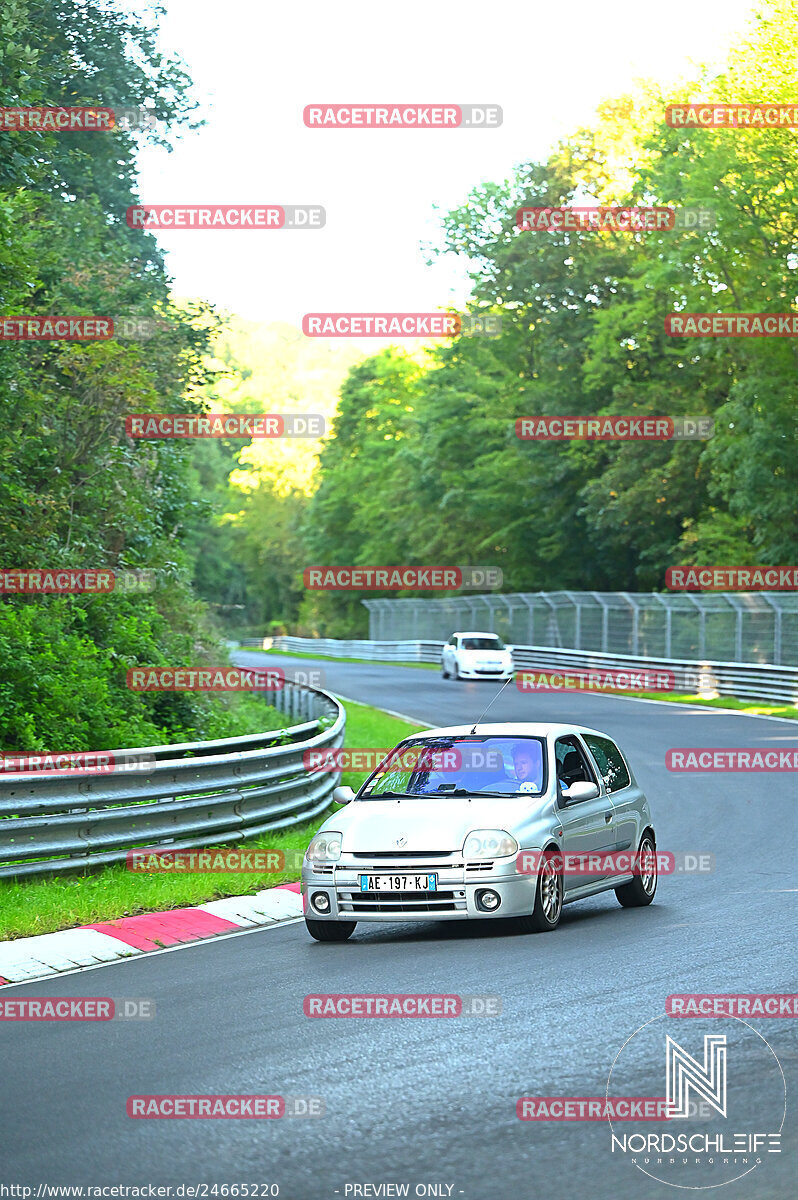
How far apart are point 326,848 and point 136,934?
1.41m

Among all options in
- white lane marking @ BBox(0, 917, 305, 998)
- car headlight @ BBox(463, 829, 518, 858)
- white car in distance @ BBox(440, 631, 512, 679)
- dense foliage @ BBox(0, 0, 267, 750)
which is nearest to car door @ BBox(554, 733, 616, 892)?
car headlight @ BBox(463, 829, 518, 858)

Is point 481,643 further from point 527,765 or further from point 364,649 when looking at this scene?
point 527,765

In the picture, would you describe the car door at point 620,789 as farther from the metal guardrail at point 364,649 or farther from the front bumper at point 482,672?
the metal guardrail at point 364,649

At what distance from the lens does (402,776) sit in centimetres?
1152

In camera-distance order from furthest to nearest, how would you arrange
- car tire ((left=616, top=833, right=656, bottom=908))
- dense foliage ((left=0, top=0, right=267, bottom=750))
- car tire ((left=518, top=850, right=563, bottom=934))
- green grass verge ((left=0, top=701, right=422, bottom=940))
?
dense foliage ((left=0, top=0, right=267, bottom=750)), car tire ((left=616, top=833, right=656, bottom=908)), green grass verge ((left=0, top=701, right=422, bottom=940)), car tire ((left=518, top=850, right=563, bottom=934))

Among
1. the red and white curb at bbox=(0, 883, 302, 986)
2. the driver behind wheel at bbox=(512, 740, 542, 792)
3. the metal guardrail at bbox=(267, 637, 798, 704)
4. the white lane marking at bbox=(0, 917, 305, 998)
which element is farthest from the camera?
the metal guardrail at bbox=(267, 637, 798, 704)

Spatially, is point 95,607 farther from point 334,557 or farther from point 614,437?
point 334,557

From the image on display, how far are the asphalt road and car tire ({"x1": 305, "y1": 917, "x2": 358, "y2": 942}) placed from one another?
0.48 ft

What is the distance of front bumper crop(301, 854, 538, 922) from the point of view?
1007 centimetres

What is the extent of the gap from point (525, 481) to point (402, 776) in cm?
5323

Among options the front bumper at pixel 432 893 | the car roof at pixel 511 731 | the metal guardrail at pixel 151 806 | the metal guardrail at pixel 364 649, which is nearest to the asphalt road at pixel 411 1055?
the front bumper at pixel 432 893

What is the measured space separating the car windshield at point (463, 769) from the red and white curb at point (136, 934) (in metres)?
1.28

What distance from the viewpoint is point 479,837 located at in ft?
33.3

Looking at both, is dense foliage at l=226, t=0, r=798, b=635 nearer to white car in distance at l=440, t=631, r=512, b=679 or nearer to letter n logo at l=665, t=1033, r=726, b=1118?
white car in distance at l=440, t=631, r=512, b=679
